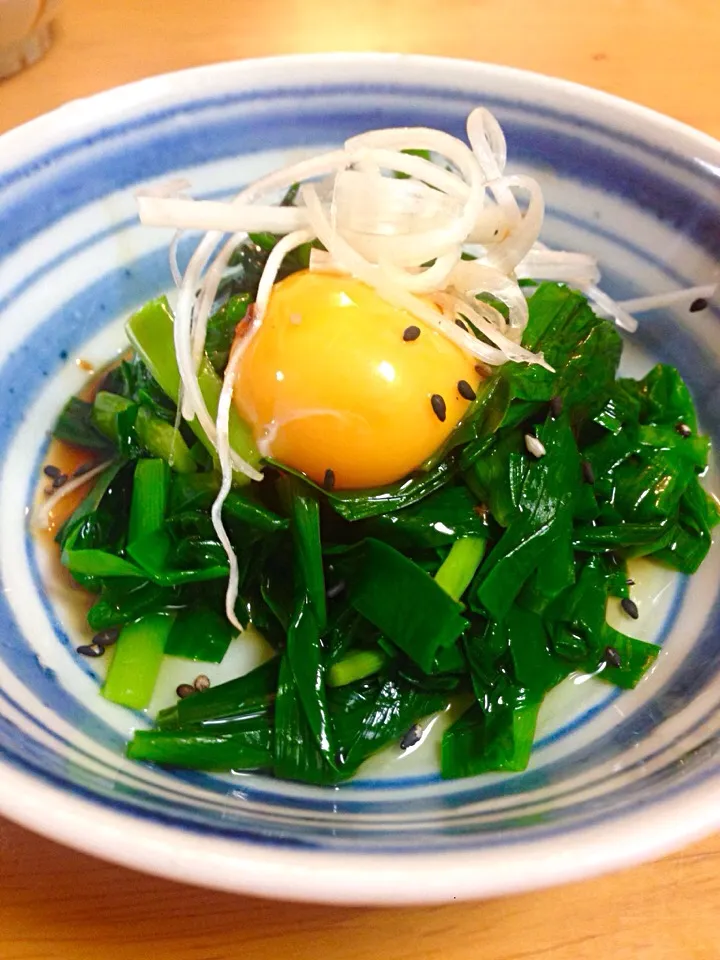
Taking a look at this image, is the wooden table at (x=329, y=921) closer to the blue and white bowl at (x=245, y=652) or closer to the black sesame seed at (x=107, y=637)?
the blue and white bowl at (x=245, y=652)

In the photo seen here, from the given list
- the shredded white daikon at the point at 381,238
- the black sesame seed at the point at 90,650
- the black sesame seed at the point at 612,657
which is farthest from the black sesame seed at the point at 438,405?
the black sesame seed at the point at 90,650

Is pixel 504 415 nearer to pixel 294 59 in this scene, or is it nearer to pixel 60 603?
pixel 60 603

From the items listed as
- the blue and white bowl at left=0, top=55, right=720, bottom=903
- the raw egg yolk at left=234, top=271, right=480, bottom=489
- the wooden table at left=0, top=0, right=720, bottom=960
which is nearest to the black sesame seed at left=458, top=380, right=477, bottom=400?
the raw egg yolk at left=234, top=271, right=480, bottom=489

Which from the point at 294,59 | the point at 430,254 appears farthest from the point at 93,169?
the point at 430,254

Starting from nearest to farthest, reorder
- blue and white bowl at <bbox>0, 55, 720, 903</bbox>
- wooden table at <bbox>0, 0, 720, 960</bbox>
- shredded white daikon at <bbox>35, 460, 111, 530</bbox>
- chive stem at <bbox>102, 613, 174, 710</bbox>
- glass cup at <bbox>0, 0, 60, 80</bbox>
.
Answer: blue and white bowl at <bbox>0, 55, 720, 903</bbox> → wooden table at <bbox>0, 0, 720, 960</bbox> → chive stem at <bbox>102, 613, 174, 710</bbox> → shredded white daikon at <bbox>35, 460, 111, 530</bbox> → glass cup at <bbox>0, 0, 60, 80</bbox>

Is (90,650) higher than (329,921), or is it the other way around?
(90,650)

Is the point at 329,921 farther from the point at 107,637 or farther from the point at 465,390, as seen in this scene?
the point at 465,390

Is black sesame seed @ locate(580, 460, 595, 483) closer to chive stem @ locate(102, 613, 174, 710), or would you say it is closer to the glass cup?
chive stem @ locate(102, 613, 174, 710)

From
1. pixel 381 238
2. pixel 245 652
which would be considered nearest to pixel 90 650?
pixel 245 652
